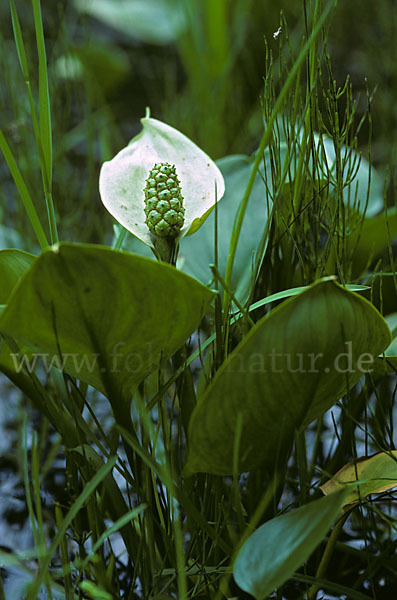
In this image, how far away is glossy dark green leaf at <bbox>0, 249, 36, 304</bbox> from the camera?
1.22ft

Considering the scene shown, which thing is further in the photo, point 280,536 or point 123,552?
point 123,552

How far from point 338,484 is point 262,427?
60 millimetres

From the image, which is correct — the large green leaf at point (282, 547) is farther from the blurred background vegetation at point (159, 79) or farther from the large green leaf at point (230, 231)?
the blurred background vegetation at point (159, 79)

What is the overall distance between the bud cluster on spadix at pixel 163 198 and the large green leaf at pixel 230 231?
0.29 ft

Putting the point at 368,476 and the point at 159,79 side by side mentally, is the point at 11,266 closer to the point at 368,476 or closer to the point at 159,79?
the point at 368,476

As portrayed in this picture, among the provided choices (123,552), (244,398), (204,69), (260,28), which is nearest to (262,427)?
(244,398)

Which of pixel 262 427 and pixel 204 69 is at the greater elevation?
pixel 204 69

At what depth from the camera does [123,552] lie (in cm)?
45

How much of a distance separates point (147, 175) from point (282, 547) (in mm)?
225

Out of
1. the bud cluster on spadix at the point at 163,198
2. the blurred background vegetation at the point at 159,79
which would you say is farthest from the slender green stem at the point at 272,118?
the blurred background vegetation at the point at 159,79

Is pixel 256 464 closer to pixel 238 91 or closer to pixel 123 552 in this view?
pixel 123 552

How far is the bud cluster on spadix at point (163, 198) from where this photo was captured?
0.34m

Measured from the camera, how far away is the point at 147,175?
39cm

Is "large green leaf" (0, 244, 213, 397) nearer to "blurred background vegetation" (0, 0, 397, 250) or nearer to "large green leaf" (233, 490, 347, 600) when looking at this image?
"large green leaf" (233, 490, 347, 600)
